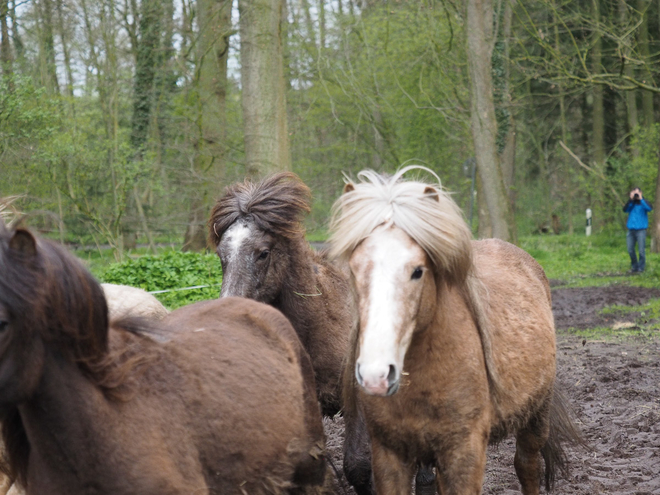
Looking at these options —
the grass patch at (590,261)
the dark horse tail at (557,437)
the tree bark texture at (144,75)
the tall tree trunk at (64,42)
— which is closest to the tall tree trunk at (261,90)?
the dark horse tail at (557,437)

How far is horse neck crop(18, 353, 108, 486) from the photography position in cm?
257

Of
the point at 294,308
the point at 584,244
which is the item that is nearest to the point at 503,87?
the point at 584,244

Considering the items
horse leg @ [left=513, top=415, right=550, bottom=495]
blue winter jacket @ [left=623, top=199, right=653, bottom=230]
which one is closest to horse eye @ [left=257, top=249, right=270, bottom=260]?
horse leg @ [left=513, top=415, right=550, bottom=495]

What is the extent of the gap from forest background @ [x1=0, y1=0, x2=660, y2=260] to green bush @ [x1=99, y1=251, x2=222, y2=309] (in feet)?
3.89

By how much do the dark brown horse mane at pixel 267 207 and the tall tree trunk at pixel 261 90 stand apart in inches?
167

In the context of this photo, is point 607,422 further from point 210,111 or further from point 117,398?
point 210,111

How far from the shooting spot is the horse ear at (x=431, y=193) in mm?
3523

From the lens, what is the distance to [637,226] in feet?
54.4

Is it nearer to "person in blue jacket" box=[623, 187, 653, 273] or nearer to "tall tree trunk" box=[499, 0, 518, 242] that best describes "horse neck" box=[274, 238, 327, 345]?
"tall tree trunk" box=[499, 0, 518, 242]

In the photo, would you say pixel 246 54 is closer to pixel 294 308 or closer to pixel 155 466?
pixel 294 308

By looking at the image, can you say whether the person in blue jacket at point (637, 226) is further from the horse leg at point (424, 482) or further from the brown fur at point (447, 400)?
the brown fur at point (447, 400)

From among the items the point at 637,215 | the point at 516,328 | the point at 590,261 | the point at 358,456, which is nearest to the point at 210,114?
the point at 637,215

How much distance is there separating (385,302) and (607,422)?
4281mm

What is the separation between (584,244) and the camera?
76.7ft
